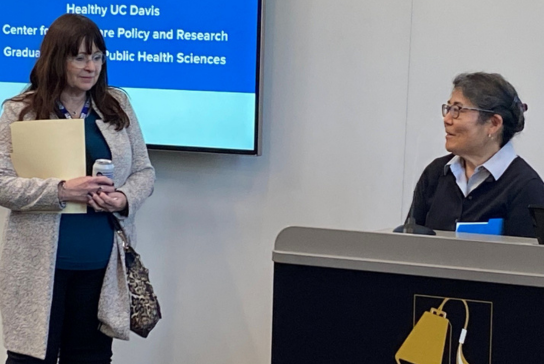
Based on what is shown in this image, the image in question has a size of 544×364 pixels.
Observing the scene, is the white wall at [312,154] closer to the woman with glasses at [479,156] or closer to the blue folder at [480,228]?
the woman with glasses at [479,156]

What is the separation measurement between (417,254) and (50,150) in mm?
1514

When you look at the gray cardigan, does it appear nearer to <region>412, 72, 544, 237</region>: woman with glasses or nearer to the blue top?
the blue top

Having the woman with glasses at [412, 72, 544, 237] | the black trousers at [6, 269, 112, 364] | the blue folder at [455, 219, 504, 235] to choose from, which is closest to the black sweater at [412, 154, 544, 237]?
the woman with glasses at [412, 72, 544, 237]

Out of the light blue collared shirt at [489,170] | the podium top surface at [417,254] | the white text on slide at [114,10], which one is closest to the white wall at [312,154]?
the white text on slide at [114,10]

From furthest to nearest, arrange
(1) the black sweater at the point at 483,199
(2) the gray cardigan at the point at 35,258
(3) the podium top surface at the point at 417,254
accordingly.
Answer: (2) the gray cardigan at the point at 35,258 < (1) the black sweater at the point at 483,199 < (3) the podium top surface at the point at 417,254

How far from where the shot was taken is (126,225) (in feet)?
8.51

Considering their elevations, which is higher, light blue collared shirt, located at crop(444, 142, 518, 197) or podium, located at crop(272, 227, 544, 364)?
light blue collared shirt, located at crop(444, 142, 518, 197)

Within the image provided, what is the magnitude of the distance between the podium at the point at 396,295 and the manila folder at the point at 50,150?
4.11ft

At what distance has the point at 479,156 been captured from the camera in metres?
2.32

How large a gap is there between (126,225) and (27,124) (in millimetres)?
444

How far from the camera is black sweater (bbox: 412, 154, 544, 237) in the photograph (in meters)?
2.18

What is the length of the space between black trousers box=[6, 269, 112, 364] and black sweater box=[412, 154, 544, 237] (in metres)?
1.03

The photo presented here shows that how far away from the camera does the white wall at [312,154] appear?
9.48 feet

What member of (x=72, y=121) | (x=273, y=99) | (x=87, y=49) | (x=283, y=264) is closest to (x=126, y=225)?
(x=72, y=121)
